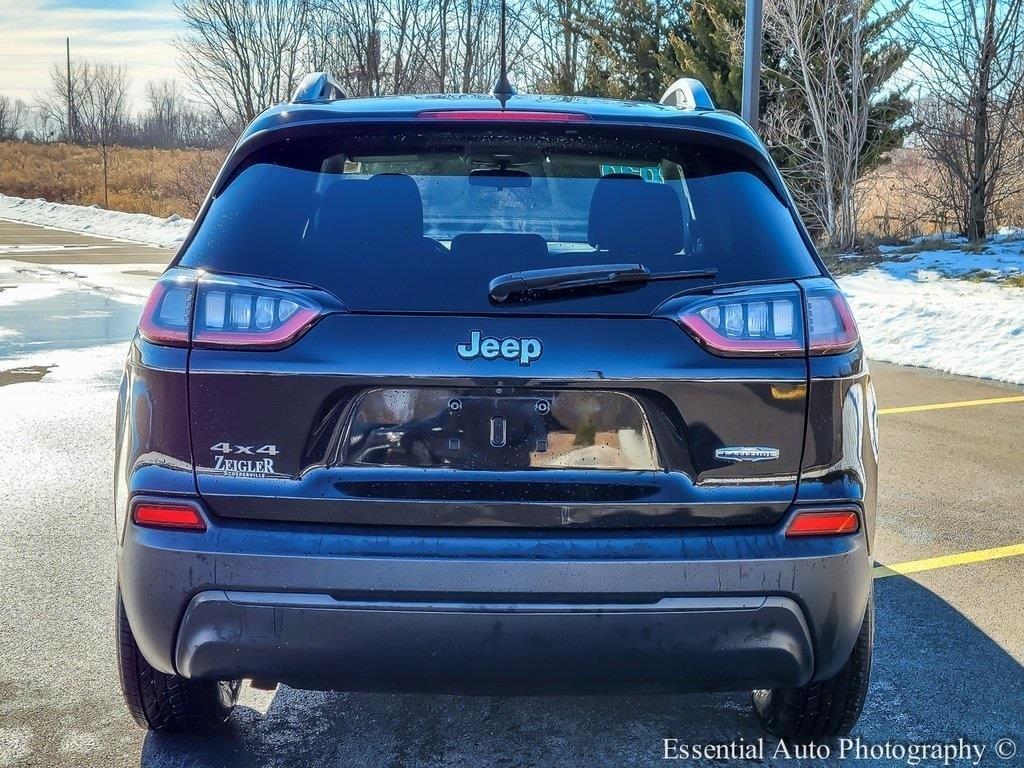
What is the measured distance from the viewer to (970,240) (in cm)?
1641

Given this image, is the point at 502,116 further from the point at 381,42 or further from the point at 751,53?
the point at 381,42

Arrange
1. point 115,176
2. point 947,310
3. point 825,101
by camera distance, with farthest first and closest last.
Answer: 1. point 115,176
2. point 825,101
3. point 947,310

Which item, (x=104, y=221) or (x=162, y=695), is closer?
(x=162, y=695)

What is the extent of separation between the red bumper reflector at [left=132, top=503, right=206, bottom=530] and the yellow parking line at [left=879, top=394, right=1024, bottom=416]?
6085mm

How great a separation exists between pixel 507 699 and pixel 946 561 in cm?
229

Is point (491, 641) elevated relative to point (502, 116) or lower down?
lower down

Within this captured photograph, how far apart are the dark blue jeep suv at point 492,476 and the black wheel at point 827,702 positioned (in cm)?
35

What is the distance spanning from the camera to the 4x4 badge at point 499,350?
227cm

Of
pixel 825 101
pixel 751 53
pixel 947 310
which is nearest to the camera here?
pixel 947 310

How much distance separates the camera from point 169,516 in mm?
2314

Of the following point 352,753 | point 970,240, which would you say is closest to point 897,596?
point 352,753

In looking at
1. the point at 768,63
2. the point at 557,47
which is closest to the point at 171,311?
the point at 768,63

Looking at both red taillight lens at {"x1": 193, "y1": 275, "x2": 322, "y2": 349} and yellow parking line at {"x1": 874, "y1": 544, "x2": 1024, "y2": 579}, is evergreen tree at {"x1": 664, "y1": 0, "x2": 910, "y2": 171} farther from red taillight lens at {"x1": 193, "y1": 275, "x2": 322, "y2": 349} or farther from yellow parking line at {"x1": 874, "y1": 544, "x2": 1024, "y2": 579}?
red taillight lens at {"x1": 193, "y1": 275, "x2": 322, "y2": 349}

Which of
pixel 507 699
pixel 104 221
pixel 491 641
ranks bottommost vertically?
pixel 507 699
